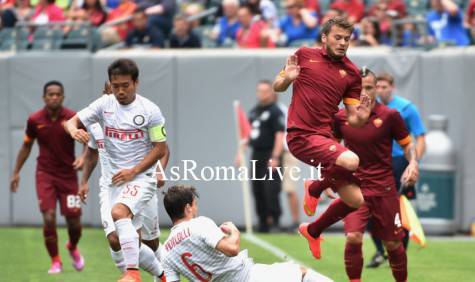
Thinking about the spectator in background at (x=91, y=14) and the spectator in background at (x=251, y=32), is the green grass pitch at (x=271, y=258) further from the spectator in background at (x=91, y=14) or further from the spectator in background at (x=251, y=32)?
the spectator in background at (x=91, y=14)

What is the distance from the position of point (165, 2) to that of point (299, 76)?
31.2ft

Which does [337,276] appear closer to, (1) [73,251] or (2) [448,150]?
(1) [73,251]

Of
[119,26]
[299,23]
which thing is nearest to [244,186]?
[299,23]

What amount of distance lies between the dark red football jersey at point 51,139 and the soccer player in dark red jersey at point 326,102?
4.19m

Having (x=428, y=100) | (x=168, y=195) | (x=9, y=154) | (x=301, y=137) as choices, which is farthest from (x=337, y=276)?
(x=9, y=154)

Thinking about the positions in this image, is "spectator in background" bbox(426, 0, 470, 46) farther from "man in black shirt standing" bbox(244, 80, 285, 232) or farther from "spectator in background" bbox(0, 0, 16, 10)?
"spectator in background" bbox(0, 0, 16, 10)

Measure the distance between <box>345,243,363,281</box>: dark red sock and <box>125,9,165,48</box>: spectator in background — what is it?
8875 mm

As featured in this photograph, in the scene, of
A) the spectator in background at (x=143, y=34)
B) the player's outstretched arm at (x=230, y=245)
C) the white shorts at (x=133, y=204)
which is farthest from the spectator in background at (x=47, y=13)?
the player's outstretched arm at (x=230, y=245)

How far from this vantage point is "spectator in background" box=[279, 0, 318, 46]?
19328mm

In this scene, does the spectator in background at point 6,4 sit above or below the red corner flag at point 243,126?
above

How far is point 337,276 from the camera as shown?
530 inches

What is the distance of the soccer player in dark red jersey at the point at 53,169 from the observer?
1412 centimetres

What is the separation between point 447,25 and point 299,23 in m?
2.36

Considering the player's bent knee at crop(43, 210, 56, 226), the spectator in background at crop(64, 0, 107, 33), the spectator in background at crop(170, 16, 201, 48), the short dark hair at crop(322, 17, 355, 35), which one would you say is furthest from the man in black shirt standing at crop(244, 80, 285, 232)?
the short dark hair at crop(322, 17, 355, 35)
